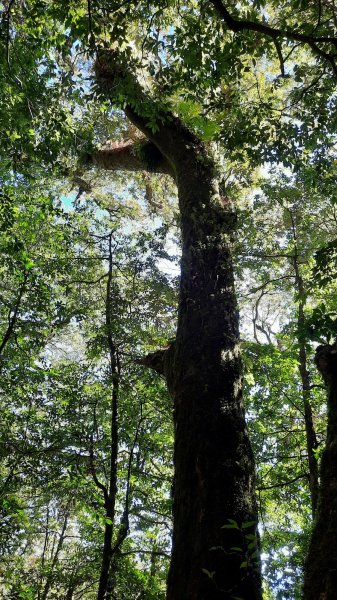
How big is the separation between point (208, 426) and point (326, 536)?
4.33ft

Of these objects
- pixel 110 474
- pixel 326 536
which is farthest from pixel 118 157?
pixel 326 536

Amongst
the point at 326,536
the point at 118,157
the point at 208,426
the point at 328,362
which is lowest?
the point at 326,536

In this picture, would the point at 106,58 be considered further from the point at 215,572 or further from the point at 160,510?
the point at 160,510

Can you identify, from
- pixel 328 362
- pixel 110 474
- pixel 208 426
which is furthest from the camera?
pixel 110 474

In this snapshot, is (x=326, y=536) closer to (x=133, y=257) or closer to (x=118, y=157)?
(x=133, y=257)

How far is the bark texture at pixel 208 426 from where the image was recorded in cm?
233

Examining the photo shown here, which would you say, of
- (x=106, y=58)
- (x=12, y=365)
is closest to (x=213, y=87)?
(x=106, y=58)

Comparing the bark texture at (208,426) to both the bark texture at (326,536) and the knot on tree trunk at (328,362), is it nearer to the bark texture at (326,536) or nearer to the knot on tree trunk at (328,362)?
the bark texture at (326,536)

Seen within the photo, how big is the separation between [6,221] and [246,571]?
15.5 ft

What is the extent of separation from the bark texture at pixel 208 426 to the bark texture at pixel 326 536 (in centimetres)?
29

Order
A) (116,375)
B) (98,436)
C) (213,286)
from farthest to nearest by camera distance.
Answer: (98,436) → (116,375) → (213,286)

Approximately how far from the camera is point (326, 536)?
5.41ft

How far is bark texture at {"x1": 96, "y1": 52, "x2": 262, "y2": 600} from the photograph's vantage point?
2.33m

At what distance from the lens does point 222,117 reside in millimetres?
5383
